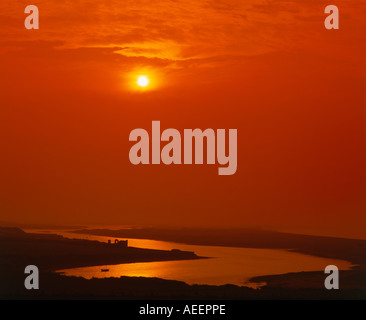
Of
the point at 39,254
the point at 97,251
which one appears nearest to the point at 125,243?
the point at 97,251

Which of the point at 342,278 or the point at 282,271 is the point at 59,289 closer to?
the point at 282,271

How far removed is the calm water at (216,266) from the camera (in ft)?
38.2

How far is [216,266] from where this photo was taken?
40.4ft

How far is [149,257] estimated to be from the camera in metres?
13.0

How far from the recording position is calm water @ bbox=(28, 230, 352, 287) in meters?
11.6

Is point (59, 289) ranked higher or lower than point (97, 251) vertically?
lower

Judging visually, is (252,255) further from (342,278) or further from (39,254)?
(39,254)

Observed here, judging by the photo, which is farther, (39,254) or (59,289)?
(39,254)

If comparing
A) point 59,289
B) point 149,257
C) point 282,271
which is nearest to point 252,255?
point 282,271

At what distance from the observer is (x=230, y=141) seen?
34.3 ft

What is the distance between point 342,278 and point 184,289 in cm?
294

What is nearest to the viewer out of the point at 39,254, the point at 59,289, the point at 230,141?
the point at 230,141
